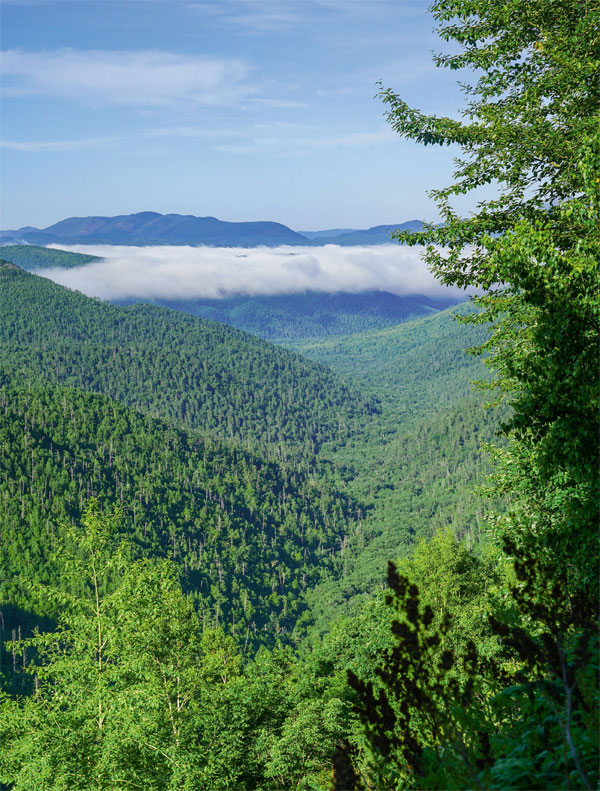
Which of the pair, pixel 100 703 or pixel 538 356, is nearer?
pixel 538 356

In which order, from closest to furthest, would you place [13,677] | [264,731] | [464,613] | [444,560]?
[264,731]
[464,613]
[444,560]
[13,677]

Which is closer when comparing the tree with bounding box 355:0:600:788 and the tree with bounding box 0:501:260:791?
the tree with bounding box 355:0:600:788

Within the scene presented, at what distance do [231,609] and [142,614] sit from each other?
570 ft

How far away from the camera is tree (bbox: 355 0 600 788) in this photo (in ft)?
16.9

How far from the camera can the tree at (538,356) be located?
5.15 m

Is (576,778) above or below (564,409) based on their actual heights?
below

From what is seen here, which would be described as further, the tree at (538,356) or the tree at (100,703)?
the tree at (100,703)

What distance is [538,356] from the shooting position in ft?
27.6

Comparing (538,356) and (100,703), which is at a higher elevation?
(538,356)

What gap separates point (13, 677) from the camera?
4855 inches

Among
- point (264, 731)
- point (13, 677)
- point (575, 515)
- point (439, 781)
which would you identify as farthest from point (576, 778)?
point (13, 677)

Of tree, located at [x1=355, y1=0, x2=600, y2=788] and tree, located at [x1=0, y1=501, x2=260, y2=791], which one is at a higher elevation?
tree, located at [x1=355, y1=0, x2=600, y2=788]

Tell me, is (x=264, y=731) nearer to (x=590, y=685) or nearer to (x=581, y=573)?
(x=581, y=573)

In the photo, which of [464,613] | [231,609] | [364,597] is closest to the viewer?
[464,613]
